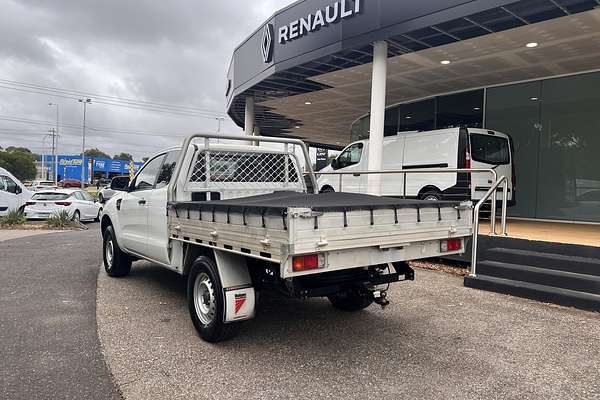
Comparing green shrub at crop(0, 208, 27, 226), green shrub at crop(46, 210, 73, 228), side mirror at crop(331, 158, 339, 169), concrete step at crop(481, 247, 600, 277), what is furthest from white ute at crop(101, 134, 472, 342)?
green shrub at crop(0, 208, 27, 226)

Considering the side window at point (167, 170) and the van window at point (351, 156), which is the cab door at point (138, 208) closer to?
the side window at point (167, 170)

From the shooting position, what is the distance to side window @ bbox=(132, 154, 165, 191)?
607 cm

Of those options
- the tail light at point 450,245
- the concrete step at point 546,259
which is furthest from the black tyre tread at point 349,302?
the concrete step at point 546,259

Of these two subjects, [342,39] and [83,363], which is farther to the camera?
[342,39]

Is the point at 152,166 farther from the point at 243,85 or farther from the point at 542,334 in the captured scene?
the point at 243,85

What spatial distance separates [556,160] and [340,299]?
27.5 feet

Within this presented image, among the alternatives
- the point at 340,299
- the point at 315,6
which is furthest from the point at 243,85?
the point at 340,299

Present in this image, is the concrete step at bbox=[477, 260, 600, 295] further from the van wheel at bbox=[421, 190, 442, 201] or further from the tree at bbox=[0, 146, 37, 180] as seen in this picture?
the tree at bbox=[0, 146, 37, 180]

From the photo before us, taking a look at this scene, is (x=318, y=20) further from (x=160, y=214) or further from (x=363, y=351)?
(x=363, y=351)

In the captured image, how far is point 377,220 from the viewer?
3766 millimetres

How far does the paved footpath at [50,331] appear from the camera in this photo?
343 centimetres

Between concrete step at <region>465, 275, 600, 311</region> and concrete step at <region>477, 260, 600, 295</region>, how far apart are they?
0.06 m

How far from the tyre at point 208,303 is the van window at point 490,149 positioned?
283 inches

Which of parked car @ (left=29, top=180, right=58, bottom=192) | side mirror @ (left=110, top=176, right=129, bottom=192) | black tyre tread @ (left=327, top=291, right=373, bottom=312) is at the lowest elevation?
black tyre tread @ (left=327, top=291, right=373, bottom=312)
